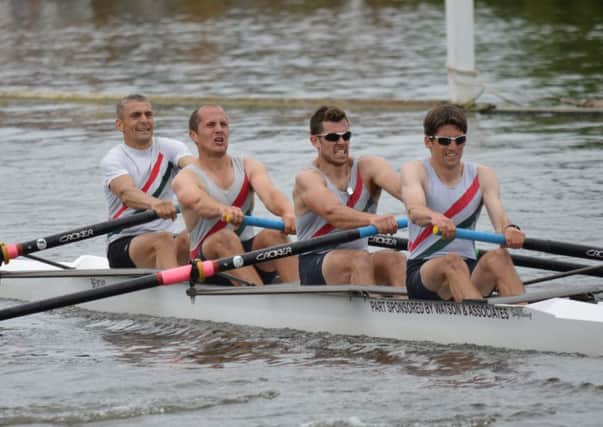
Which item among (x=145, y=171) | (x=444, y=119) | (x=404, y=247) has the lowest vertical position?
(x=404, y=247)

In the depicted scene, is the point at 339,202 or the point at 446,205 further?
the point at 339,202

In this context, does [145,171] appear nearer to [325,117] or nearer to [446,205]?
[325,117]

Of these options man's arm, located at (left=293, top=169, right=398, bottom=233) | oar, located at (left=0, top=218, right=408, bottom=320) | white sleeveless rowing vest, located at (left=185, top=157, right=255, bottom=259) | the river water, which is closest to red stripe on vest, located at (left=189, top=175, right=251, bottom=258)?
white sleeveless rowing vest, located at (left=185, top=157, right=255, bottom=259)

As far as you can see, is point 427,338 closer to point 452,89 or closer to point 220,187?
point 220,187

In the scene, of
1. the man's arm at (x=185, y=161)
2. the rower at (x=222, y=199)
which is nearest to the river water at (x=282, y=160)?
the rower at (x=222, y=199)

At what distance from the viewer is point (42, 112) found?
2423 centimetres

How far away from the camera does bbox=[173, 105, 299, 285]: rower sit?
1052 centimetres

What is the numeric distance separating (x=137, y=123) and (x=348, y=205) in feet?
7.67

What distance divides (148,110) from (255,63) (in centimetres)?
1847

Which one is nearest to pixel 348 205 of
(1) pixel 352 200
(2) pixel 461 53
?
(1) pixel 352 200

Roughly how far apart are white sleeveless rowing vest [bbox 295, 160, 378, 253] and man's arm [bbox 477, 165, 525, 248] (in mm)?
909

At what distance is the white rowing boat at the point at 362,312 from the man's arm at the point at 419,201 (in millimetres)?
537

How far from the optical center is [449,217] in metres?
9.54

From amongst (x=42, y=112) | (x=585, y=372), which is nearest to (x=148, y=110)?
(x=585, y=372)
